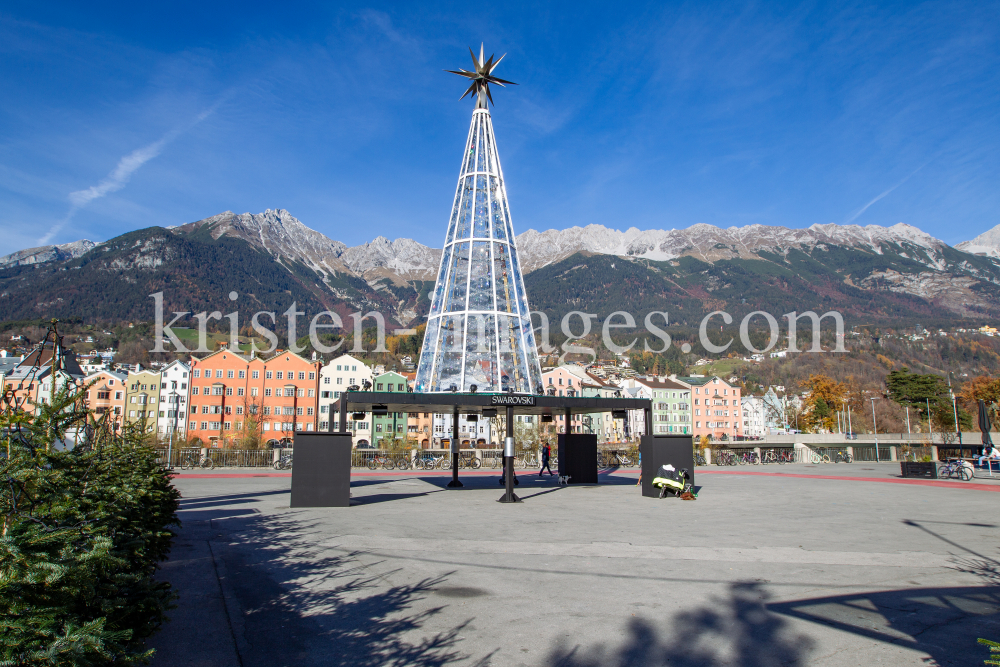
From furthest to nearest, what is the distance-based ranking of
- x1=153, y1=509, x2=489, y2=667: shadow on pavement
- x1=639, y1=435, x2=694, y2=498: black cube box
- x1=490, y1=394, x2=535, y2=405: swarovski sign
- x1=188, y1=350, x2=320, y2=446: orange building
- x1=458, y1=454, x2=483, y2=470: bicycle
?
1. x1=188, y1=350, x2=320, y2=446: orange building
2. x1=458, y1=454, x2=483, y2=470: bicycle
3. x1=639, y1=435, x2=694, y2=498: black cube box
4. x1=490, y1=394, x2=535, y2=405: swarovski sign
5. x1=153, y1=509, x2=489, y2=667: shadow on pavement

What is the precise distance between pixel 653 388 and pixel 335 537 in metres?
112

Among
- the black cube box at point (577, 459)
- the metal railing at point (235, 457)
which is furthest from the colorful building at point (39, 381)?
the metal railing at point (235, 457)

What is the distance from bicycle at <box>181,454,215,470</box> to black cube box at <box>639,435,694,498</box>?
32.8 meters

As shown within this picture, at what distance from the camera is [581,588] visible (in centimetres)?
805

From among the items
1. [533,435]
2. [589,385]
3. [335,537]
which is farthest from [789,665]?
[589,385]

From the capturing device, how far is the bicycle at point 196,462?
4172 centimetres

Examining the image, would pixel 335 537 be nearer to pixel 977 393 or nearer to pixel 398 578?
pixel 398 578

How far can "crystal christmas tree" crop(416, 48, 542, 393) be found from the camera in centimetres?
2053

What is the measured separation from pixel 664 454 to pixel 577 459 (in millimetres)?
6237

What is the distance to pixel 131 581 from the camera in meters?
4.05

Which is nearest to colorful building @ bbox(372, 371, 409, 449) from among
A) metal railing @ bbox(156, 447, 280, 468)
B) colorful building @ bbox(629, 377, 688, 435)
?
metal railing @ bbox(156, 447, 280, 468)

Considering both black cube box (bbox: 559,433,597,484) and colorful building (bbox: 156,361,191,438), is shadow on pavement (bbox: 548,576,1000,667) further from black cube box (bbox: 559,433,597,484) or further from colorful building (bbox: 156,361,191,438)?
colorful building (bbox: 156,361,191,438)

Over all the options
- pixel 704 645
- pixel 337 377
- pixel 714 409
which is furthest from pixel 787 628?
pixel 714 409

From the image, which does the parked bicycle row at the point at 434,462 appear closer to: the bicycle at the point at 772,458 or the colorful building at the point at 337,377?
the bicycle at the point at 772,458
